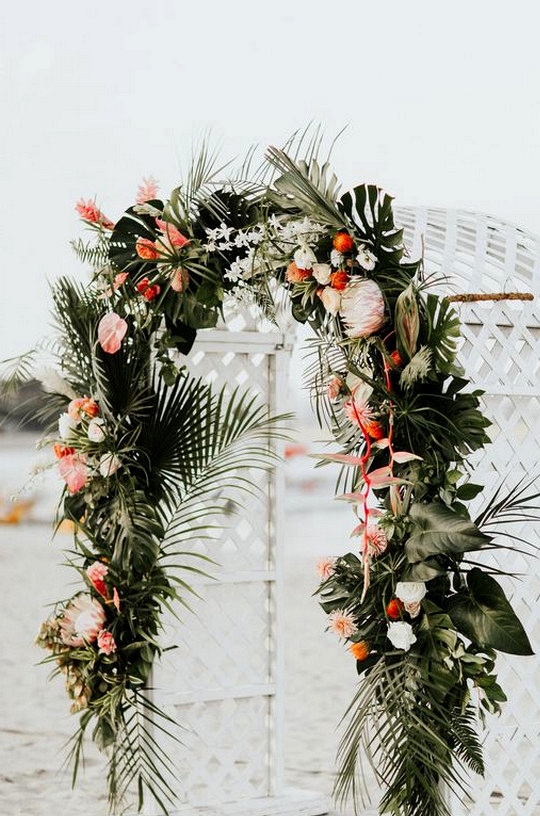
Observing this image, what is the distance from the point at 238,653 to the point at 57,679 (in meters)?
4.84

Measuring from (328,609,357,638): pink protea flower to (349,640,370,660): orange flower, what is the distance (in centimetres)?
4

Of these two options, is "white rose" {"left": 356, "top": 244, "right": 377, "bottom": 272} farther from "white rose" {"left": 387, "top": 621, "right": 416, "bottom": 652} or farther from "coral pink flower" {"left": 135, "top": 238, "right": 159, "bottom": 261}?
"white rose" {"left": 387, "top": 621, "right": 416, "bottom": 652}

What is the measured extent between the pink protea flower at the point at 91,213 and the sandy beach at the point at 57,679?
808 mm

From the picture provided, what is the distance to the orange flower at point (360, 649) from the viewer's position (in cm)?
309

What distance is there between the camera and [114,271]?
364 cm

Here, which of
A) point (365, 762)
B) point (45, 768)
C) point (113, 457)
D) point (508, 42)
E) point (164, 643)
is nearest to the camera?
point (113, 457)

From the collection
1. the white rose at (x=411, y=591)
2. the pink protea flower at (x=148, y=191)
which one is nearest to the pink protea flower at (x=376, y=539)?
the white rose at (x=411, y=591)

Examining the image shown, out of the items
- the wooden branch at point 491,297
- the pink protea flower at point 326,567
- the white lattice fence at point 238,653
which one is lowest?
the white lattice fence at point 238,653

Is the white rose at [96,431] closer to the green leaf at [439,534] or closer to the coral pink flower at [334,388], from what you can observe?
the coral pink flower at [334,388]

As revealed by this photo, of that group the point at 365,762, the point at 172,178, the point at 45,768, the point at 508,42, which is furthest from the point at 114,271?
the point at 508,42

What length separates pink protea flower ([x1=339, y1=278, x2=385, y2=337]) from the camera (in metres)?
3.09

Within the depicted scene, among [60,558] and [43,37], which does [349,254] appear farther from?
[60,558]

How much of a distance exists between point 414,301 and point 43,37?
13.3 metres

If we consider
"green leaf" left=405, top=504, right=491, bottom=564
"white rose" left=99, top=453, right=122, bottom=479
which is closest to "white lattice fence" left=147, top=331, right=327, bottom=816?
"white rose" left=99, top=453, right=122, bottom=479
